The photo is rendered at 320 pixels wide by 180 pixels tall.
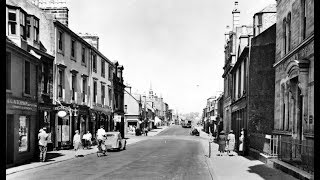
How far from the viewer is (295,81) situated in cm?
1745

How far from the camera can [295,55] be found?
16469mm

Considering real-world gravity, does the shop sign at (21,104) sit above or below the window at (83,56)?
below

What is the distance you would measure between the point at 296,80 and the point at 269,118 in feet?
30.4

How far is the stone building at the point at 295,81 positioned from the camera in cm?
1424

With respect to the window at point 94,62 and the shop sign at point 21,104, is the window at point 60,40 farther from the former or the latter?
the shop sign at point 21,104

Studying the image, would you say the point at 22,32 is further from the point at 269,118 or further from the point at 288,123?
the point at 269,118

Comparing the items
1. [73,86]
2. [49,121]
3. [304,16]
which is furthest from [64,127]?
[304,16]

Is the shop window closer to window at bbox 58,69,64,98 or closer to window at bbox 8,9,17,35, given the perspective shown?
window at bbox 8,9,17,35

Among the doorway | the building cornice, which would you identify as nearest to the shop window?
the doorway

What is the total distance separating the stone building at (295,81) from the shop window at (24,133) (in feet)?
40.5

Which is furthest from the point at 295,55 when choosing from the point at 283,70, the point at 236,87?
the point at 236,87

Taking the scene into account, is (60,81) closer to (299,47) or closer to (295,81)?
(295,81)

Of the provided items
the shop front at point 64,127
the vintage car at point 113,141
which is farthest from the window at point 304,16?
the shop front at point 64,127

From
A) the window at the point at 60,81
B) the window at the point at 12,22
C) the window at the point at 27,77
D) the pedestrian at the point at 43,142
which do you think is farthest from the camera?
the window at the point at 60,81
